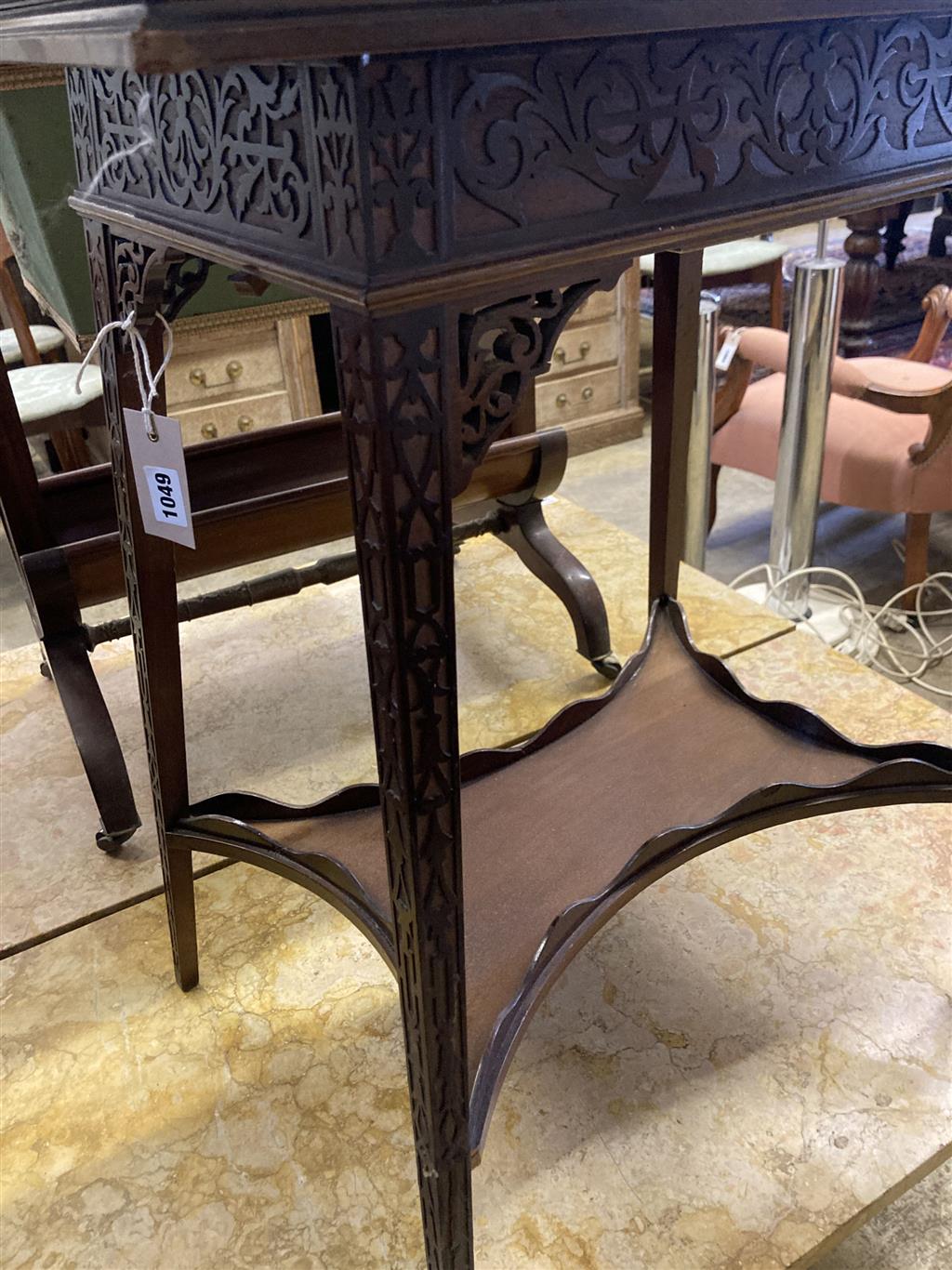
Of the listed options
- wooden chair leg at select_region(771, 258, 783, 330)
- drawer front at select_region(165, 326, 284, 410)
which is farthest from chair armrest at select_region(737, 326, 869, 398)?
wooden chair leg at select_region(771, 258, 783, 330)

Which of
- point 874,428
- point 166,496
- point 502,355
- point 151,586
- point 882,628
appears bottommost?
point 882,628

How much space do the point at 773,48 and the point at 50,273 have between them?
3.86 ft

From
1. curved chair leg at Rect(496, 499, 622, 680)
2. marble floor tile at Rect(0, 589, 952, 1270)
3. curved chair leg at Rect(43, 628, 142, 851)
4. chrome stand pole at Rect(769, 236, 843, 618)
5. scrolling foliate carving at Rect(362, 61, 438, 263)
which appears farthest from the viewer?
chrome stand pole at Rect(769, 236, 843, 618)

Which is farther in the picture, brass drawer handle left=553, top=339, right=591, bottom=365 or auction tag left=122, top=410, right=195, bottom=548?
brass drawer handle left=553, top=339, right=591, bottom=365

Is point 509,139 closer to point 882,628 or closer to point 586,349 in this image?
point 882,628

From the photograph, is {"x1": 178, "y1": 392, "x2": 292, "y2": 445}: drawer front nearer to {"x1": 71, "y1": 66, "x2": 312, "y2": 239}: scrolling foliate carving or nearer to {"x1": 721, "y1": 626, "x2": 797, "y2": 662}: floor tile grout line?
{"x1": 721, "y1": 626, "x2": 797, "y2": 662}: floor tile grout line

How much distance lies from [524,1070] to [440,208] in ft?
Answer: 2.51

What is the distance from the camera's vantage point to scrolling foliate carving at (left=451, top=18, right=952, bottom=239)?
18.5 inches

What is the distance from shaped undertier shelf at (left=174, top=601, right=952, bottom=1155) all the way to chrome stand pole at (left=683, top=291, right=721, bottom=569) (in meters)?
0.62

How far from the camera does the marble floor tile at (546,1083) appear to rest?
31.7 inches

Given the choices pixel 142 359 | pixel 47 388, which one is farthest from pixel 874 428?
pixel 47 388

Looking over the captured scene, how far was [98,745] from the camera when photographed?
3.94ft

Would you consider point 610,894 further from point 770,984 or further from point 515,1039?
point 770,984

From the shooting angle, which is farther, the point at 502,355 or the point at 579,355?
the point at 579,355
